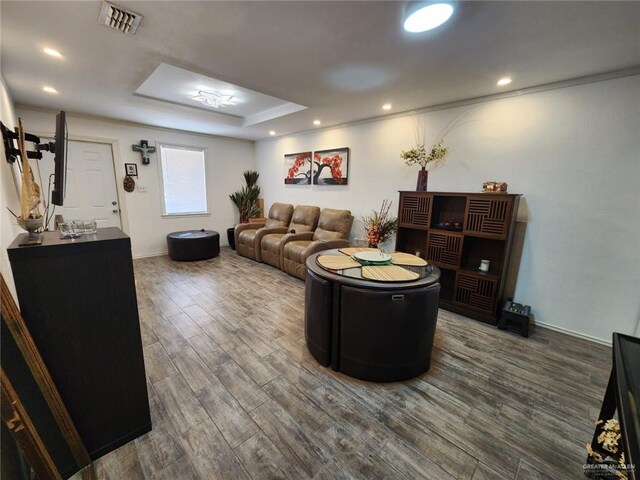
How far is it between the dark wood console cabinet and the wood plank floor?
21 centimetres

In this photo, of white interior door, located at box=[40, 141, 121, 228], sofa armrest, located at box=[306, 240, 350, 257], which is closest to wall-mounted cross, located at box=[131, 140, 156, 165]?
white interior door, located at box=[40, 141, 121, 228]

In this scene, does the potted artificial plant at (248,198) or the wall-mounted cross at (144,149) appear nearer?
the wall-mounted cross at (144,149)

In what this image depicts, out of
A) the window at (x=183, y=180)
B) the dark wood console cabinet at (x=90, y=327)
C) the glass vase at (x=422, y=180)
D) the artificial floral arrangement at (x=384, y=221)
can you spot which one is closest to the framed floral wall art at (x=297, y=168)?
the artificial floral arrangement at (x=384, y=221)

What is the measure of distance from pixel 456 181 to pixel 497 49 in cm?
153

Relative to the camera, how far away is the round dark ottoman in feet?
15.5

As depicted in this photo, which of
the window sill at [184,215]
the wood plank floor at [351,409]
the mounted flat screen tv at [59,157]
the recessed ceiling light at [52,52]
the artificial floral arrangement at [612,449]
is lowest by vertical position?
the wood plank floor at [351,409]

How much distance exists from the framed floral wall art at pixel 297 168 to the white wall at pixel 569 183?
2.37 meters

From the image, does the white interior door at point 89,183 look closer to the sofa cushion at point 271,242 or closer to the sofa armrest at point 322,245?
the sofa cushion at point 271,242

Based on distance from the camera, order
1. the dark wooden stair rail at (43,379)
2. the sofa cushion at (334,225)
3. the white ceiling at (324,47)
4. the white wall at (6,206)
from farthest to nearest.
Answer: the sofa cushion at (334,225), the white wall at (6,206), the white ceiling at (324,47), the dark wooden stair rail at (43,379)

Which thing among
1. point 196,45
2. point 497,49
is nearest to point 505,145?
point 497,49

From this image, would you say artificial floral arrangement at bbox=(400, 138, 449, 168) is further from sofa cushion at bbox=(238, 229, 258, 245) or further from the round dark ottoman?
the round dark ottoman

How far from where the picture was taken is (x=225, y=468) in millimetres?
1306

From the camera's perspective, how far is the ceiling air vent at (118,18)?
1.61m

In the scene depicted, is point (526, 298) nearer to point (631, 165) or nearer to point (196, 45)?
point (631, 165)
